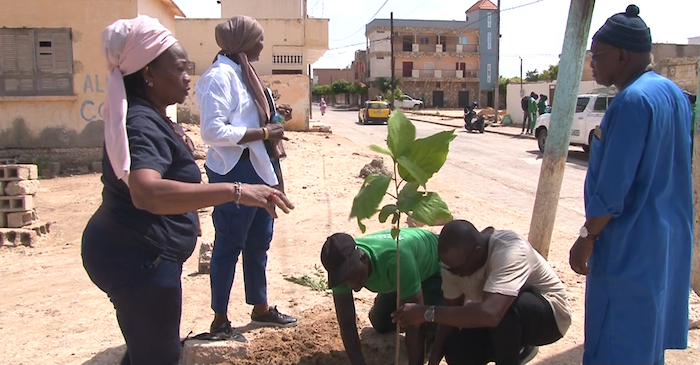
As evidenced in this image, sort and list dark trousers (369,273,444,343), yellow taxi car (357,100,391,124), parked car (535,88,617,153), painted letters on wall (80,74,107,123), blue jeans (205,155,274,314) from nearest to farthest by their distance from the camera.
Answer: blue jeans (205,155,274,314) → dark trousers (369,273,444,343) → painted letters on wall (80,74,107,123) → parked car (535,88,617,153) → yellow taxi car (357,100,391,124)

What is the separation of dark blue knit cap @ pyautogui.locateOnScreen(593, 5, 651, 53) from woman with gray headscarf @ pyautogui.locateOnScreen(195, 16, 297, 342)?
1660 millimetres

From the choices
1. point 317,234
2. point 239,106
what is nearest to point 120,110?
point 239,106

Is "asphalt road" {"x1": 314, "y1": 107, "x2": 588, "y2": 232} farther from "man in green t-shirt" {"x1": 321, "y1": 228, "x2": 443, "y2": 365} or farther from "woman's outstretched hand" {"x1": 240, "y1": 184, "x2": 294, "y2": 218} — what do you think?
"woman's outstretched hand" {"x1": 240, "y1": 184, "x2": 294, "y2": 218}

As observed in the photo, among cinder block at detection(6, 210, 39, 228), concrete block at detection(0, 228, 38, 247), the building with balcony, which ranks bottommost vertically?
concrete block at detection(0, 228, 38, 247)

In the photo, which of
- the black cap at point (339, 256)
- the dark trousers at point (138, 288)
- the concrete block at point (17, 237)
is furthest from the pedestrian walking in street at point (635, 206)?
the concrete block at point (17, 237)

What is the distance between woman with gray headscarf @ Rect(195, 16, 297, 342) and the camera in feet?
9.80

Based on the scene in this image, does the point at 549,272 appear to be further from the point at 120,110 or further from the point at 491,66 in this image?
the point at 491,66

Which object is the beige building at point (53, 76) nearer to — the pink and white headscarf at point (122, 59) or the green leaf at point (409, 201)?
the pink and white headscarf at point (122, 59)

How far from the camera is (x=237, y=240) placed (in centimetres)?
309

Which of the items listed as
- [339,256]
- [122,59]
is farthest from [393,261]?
[122,59]

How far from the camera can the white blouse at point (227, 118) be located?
296cm

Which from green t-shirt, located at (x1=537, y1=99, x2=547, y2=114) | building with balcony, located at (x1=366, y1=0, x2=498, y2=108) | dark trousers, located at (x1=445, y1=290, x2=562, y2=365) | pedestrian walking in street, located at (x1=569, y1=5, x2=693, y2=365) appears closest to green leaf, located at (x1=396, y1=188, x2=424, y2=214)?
pedestrian walking in street, located at (x1=569, y1=5, x2=693, y2=365)

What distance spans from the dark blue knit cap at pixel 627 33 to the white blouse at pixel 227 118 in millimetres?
1714

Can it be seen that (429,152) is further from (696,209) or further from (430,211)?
(696,209)
